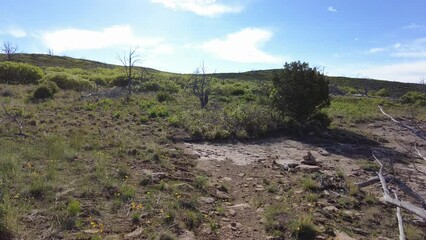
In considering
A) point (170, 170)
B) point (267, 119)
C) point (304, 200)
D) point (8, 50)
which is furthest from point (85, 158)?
point (8, 50)

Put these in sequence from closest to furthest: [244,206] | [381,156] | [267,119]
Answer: [244,206] < [381,156] < [267,119]

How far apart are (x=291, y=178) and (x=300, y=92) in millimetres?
6830

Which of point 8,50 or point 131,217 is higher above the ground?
point 8,50

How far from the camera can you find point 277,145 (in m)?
12.8

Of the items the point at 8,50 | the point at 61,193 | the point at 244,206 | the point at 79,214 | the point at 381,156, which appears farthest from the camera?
the point at 8,50

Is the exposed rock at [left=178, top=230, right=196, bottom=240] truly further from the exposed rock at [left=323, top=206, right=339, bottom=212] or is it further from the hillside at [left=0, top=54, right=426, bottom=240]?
the exposed rock at [left=323, top=206, right=339, bottom=212]

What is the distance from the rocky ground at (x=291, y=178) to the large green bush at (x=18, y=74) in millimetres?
23235

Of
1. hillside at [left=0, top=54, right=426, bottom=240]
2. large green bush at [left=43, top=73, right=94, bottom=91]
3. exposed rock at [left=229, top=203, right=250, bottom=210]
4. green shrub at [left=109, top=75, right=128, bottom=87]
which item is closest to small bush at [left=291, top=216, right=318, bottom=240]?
hillside at [left=0, top=54, right=426, bottom=240]

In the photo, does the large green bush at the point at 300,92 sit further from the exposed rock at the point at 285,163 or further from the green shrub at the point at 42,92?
the green shrub at the point at 42,92

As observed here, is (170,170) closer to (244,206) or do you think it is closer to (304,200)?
(244,206)

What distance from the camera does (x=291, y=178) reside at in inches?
344

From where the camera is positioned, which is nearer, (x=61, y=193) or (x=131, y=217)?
(x=131, y=217)

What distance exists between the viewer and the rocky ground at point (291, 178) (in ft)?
19.8

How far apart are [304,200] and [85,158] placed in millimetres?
5035
